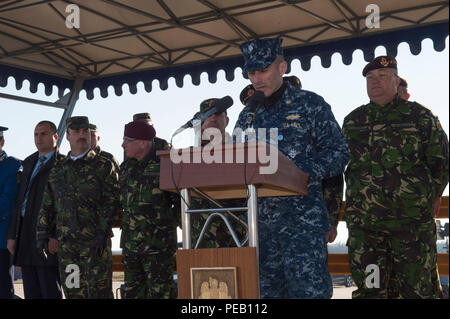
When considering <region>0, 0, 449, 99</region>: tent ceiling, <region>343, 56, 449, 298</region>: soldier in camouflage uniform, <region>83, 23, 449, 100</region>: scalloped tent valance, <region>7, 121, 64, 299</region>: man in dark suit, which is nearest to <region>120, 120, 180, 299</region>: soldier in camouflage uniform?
<region>7, 121, 64, 299</region>: man in dark suit

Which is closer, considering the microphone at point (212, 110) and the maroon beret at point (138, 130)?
the microphone at point (212, 110)

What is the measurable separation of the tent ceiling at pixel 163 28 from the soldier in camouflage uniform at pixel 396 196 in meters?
3.25

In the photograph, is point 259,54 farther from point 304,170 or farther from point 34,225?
point 34,225

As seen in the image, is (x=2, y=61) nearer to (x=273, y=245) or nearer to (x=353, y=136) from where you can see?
(x=353, y=136)

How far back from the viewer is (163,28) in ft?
24.8

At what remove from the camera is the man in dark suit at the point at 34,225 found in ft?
15.7

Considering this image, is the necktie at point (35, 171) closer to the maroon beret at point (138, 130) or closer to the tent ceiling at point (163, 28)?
the maroon beret at point (138, 130)

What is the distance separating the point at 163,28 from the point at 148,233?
12.8 feet

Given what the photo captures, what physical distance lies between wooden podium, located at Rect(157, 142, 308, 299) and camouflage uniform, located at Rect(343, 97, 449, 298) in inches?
54.3

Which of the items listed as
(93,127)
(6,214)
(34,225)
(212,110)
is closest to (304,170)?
(212,110)

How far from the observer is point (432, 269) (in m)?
3.34

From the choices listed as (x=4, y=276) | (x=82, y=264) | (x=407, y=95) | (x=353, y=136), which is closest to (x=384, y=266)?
(x=353, y=136)

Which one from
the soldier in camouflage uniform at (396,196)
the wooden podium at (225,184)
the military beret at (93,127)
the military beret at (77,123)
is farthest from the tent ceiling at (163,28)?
the wooden podium at (225,184)

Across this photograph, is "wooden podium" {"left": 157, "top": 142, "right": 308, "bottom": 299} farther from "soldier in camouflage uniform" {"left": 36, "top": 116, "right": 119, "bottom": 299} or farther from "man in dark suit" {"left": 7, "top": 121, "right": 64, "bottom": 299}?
"man in dark suit" {"left": 7, "top": 121, "right": 64, "bottom": 299}
